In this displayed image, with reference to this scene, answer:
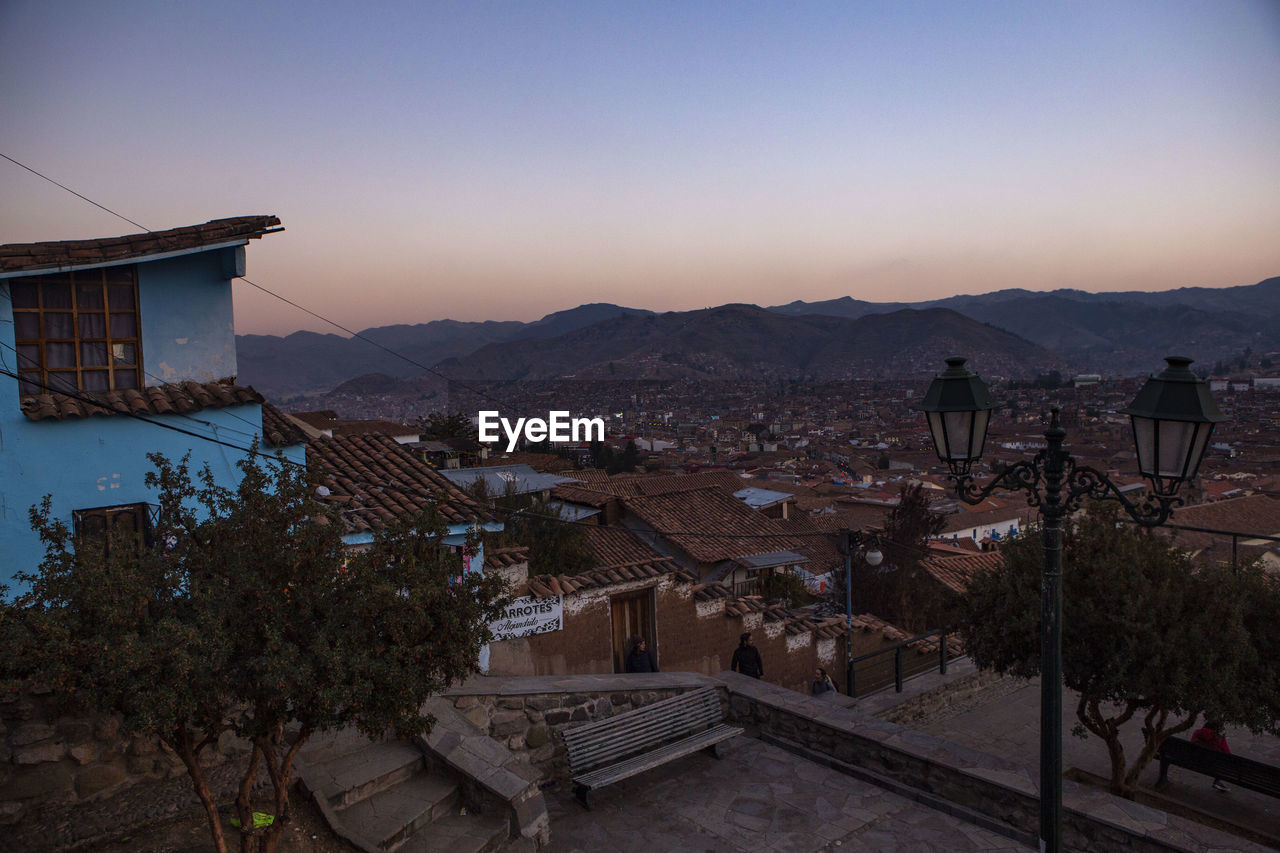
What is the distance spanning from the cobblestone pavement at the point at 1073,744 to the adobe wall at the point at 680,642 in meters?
1.97

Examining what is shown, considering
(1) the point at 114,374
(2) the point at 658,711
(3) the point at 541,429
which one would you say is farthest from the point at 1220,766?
(3) the point at 541,429

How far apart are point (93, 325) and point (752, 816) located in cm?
751

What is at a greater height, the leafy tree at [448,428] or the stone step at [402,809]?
the leafy tree at [448,428]

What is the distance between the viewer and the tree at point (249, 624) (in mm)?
2957

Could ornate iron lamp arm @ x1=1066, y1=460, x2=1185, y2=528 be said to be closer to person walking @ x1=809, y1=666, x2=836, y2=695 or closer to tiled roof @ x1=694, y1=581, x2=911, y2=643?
tiled roof @ x1=694, y1=581, x2=911, y2=643

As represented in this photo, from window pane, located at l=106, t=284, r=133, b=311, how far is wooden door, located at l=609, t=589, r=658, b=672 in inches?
245

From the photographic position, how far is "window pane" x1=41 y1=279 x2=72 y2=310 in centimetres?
716

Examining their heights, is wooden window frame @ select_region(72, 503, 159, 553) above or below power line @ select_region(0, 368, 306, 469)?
below

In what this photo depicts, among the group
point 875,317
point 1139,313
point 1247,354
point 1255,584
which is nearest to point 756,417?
point 875,317

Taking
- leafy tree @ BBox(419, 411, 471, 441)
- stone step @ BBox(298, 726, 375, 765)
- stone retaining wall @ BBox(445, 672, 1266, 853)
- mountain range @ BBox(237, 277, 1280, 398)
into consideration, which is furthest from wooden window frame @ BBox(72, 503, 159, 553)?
mountain range @ BBox(237, 277, 1280, 398)

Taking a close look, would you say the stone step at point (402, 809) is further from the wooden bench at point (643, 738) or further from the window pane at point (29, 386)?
the window pane at point (29, 386)

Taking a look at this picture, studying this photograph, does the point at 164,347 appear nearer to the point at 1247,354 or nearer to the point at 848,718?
the point at 848,718

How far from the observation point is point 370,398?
3196 inches

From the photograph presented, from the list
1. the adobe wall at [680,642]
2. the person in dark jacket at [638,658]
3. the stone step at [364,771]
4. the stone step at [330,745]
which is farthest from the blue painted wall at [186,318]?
the person in dark jacket at [638,658]
